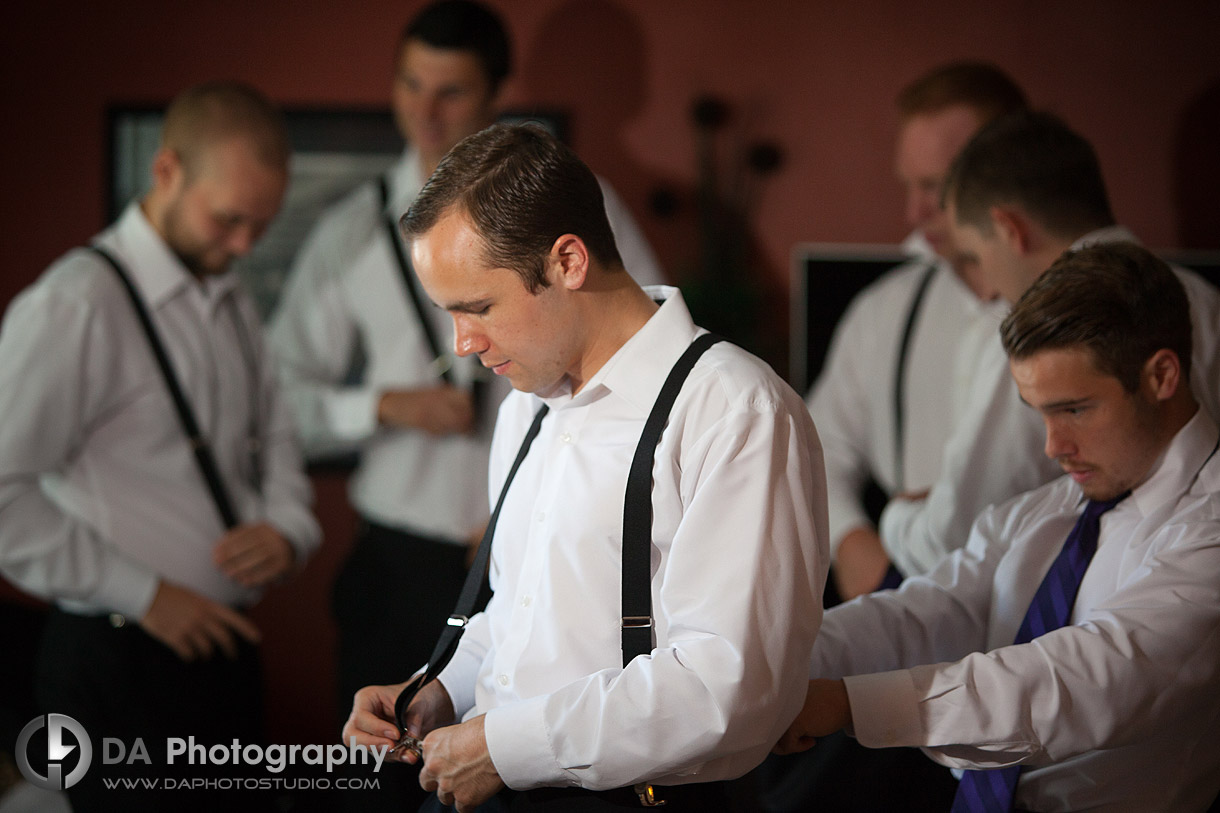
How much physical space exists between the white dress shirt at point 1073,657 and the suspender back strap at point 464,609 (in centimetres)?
51

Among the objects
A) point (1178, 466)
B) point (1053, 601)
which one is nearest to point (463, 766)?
point (1053, 601)

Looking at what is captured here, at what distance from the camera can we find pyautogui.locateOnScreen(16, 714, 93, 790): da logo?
1704 millimetres


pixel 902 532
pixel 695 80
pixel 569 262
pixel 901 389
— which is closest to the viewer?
pixel 569 262

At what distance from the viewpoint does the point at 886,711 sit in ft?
4.77

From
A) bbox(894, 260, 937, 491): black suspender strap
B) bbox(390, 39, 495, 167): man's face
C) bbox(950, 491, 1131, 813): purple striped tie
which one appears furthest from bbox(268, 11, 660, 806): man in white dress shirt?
bbox(950, 491, 1131, 813): purple striped tie

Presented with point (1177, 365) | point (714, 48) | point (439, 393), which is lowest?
point (439, 393)

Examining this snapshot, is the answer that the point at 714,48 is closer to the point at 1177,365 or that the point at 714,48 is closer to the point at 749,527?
the point at 1177,365

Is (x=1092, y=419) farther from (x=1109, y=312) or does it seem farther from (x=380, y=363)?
(x=380, y=363)

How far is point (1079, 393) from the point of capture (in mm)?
1545

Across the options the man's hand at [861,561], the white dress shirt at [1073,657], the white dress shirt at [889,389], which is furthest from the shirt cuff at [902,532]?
the white dress shirt at [1073,657]

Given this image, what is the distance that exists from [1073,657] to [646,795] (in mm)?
566

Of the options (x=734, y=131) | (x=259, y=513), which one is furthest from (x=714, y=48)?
(x=259, y=513)

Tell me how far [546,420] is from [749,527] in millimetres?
390

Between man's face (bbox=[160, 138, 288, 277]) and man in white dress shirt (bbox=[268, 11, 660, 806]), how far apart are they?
0.46 m
